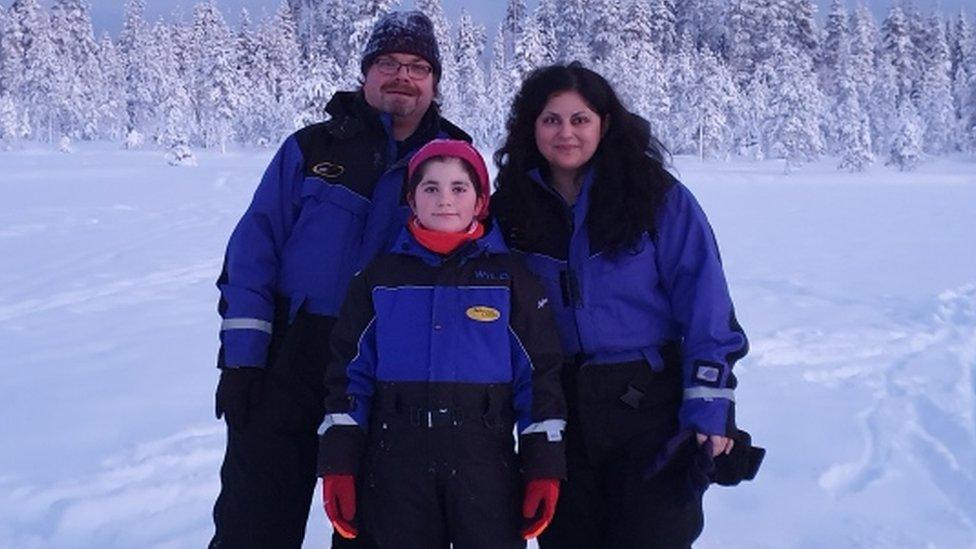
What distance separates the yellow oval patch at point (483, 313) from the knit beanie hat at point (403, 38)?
1.20 meters

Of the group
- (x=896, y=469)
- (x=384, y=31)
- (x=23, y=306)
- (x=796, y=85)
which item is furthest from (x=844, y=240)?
(x=796, y=85)

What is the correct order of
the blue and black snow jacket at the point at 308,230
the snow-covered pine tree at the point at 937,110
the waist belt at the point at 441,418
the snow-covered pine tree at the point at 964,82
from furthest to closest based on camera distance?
the snow-covered pine tree at the point at 964,82 < the snow-covered pine tree at the point at 937,110 < the blue and black snow jacket at the point at 308,230 < the waist belt at the point at 441,418

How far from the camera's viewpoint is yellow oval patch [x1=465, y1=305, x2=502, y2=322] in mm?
2801

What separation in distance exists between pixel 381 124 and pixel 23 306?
812 centimetres

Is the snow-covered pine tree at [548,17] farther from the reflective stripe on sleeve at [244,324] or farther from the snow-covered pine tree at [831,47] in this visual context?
the reflective stripe on sleeve at [244,324]

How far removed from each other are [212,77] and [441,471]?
196 ft

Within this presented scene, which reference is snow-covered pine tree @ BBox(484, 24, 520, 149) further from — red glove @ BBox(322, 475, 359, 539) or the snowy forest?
red glove @ BBox(322, 475, 359, 539)

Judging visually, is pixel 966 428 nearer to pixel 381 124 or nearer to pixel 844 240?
pixel 381 124

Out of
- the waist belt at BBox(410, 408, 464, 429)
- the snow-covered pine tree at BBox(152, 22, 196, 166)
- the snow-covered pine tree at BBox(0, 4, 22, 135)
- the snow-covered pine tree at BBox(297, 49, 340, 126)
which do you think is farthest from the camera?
the snow-covered pine tree at BBox(0, 4, 22, 135)

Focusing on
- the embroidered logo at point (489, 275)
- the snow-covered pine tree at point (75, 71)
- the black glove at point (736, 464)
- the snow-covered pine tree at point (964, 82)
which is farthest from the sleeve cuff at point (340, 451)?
the snow-covered pine tree at point (75, 71)

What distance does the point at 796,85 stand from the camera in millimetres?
46531

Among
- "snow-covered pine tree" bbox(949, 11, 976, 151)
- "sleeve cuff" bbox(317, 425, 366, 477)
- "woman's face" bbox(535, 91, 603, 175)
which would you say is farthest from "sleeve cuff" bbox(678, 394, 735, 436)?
"snow-covered pine tree" bbox(949, 11, 976, 151)

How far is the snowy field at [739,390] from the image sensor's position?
439 centimetres

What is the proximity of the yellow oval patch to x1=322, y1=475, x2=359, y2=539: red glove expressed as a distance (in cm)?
66
